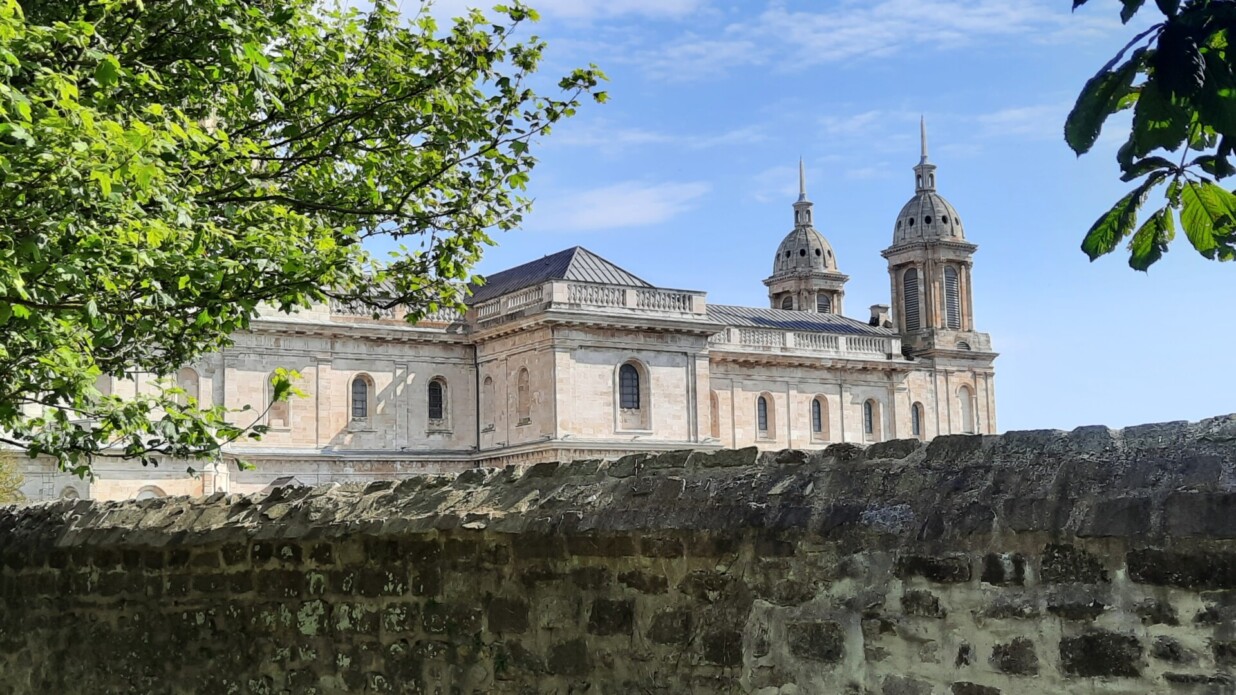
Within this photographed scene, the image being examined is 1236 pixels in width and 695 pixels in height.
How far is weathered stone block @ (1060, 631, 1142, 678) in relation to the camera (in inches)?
159

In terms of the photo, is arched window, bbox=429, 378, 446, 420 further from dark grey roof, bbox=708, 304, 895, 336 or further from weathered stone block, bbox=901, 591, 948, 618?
weathered stone block, bbox=901, 591, 948, 618

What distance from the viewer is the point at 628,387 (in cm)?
4506

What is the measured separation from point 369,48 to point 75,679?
5814mm

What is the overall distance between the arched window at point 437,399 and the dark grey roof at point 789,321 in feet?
42.6

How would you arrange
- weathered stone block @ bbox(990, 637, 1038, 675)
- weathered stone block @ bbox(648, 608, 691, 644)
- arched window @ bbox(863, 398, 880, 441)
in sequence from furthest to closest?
arched window @ bbox(863, 398, 880, 441) → weathered stone block @ bbox(648, 608, 691, 644) → weathered stone block @ bbox(990, 637, 1038, 675)

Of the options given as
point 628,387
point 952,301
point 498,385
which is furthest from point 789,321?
point 498,385

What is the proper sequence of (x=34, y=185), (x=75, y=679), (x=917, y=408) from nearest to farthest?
(x=34, y=185) < (x=75, y=679) < (x=917, y=408)

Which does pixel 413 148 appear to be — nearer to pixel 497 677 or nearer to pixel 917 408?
pixel 497 677

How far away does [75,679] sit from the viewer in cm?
869

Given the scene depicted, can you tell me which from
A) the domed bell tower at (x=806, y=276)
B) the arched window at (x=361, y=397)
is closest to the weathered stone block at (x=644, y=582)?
the arched window at (x=361, y=397)

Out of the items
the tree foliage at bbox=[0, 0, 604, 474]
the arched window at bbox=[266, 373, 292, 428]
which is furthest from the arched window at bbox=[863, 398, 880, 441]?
the tree foliage at bbox=[0, 0, 604, 474]

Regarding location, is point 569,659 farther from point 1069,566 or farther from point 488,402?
point 488,402

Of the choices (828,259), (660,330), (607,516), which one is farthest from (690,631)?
(828,259)

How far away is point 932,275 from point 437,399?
2833 centimetres
